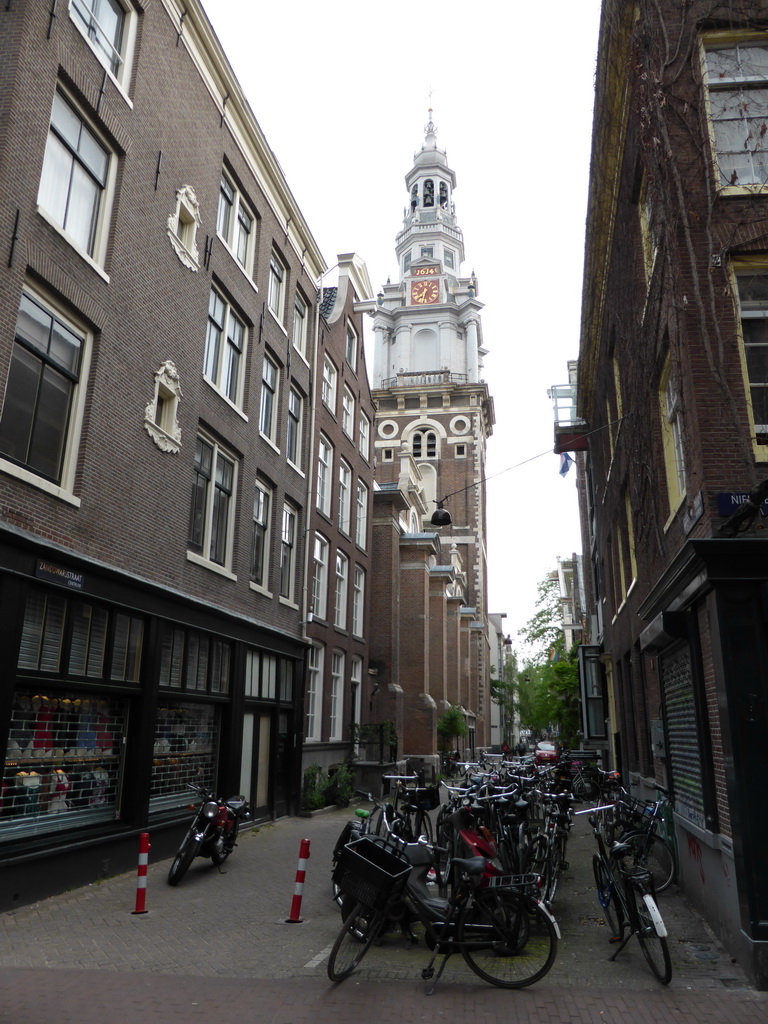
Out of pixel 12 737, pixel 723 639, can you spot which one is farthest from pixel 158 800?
pixel 723 639

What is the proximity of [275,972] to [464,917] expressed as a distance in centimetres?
169

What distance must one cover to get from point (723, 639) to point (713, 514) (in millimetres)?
1284

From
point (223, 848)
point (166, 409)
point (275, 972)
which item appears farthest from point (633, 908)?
point (166, 409)

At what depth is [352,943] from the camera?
6.74 m

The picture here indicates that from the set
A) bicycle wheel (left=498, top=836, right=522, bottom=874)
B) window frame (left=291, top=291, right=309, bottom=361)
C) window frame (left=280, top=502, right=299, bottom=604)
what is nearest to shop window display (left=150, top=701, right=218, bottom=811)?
window frame (left=280, top=502, right=299, bottom=604)

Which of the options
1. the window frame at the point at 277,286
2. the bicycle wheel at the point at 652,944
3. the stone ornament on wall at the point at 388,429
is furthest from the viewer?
the stone ornament on wall at the point at 388,429

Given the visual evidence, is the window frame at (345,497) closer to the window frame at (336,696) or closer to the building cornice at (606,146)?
the window frame at (336,696)

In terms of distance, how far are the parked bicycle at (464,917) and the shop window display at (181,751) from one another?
6314 millimetres

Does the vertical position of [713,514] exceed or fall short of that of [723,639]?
it exceeds it

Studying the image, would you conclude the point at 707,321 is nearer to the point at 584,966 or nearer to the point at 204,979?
the point at 584,966

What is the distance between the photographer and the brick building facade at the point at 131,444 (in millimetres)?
9164

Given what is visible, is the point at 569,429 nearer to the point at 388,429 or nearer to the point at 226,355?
the point at 226,355

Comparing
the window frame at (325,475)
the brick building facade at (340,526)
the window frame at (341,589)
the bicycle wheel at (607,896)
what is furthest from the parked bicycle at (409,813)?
the window frame at (341,589)

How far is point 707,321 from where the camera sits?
812cm
